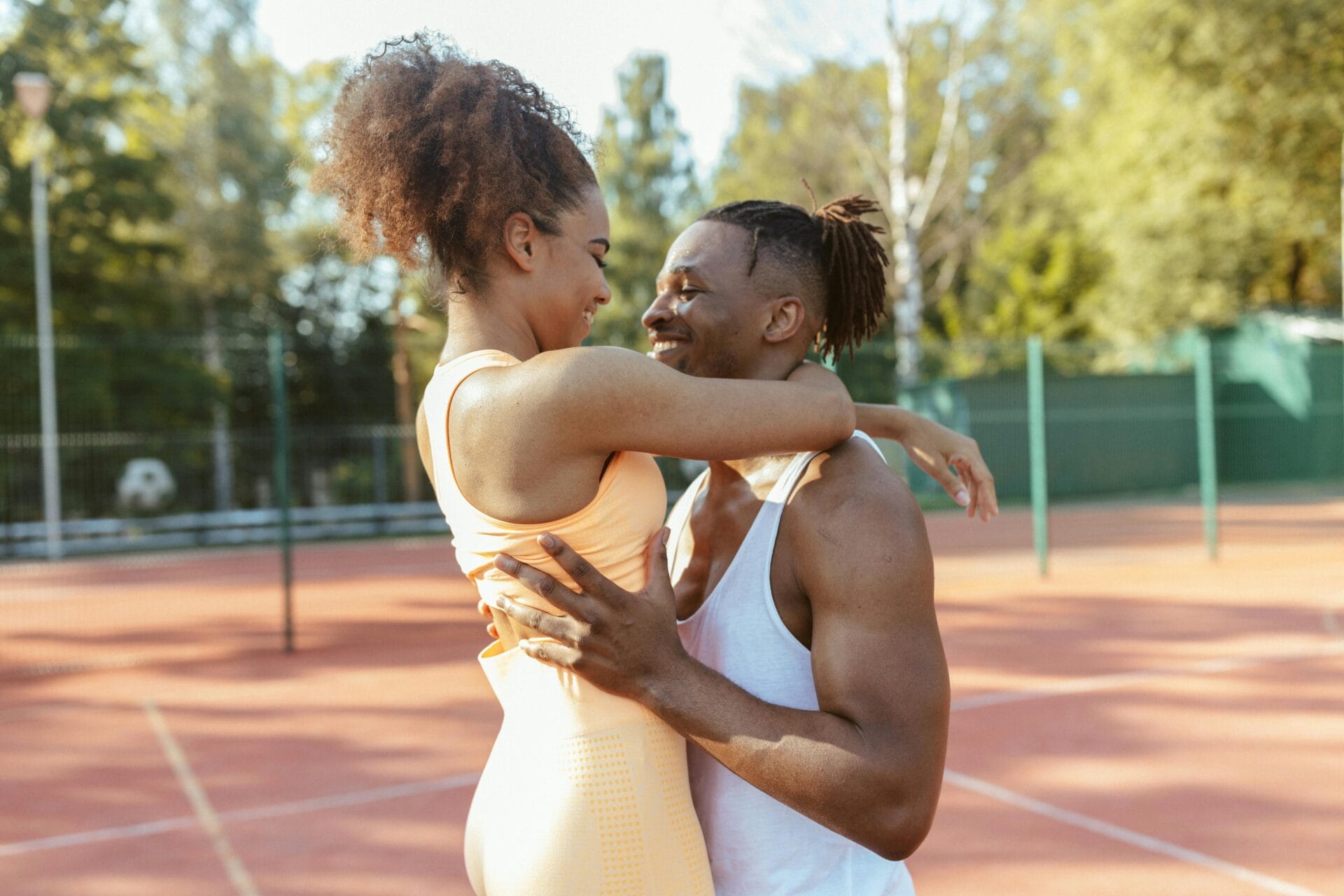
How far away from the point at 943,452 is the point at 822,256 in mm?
443

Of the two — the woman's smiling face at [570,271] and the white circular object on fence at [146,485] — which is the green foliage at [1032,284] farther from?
the woman's smiling face at [570,271]

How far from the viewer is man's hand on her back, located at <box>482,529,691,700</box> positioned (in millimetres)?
1467

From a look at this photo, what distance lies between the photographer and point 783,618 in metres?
1.62

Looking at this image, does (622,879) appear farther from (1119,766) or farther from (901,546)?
(1119,766)

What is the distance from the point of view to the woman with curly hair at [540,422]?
1.43m

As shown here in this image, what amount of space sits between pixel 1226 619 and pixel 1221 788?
16.0 feet

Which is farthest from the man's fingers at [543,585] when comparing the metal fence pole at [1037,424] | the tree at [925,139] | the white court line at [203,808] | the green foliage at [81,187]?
the green foliage at [81,187]

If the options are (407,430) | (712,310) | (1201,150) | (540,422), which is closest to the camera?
(540,422)

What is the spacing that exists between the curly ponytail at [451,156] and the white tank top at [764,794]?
1.76ft

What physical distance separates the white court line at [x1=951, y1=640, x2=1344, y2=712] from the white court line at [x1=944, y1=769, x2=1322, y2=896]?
1387 millimetres

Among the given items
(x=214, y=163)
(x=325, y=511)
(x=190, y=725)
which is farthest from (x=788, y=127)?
(x=190, y=725)

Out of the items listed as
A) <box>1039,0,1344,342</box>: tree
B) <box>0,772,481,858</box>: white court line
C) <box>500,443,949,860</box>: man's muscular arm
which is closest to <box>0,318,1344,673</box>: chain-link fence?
<box>0,772,481,858</box>: white court line

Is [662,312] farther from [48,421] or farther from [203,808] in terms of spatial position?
[48,421]

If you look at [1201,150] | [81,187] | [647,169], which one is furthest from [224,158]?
[1201,150]
